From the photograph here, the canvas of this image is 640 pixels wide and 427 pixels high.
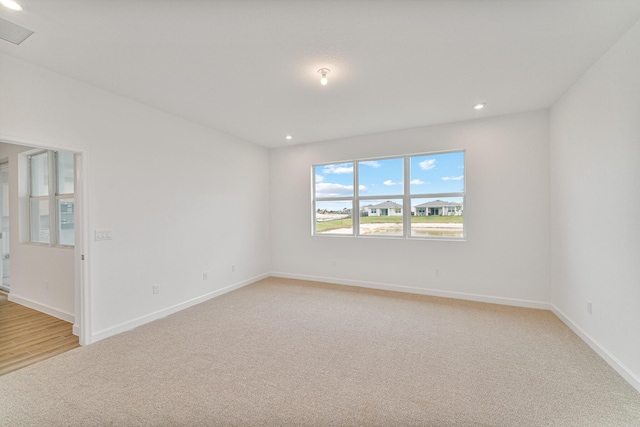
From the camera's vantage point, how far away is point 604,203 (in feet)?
7.78

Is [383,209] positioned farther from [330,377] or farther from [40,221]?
[40,221]

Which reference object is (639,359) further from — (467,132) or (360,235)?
(360,235)

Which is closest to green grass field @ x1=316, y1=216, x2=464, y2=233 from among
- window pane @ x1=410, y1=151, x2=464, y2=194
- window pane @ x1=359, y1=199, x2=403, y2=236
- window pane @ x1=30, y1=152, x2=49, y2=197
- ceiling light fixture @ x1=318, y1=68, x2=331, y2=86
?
window pane @ x1=359, y1=199, x2=403, y2=236

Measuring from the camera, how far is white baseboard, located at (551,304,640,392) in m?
2.00

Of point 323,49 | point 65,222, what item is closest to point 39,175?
point 65,222

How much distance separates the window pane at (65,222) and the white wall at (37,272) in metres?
0.16

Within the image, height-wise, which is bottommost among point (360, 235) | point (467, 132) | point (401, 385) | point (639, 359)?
point (401, 385)

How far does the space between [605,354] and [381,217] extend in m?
3.07

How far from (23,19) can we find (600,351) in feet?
17.8

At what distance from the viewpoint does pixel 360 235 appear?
16.1 feet

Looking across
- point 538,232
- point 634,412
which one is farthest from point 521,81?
point 634,412

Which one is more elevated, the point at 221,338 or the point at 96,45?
the point at 96,45

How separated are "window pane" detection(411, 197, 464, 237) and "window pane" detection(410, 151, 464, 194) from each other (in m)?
0.18

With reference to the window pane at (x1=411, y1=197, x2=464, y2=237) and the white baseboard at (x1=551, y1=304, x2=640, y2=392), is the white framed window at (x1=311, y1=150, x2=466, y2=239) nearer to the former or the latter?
the window pane at (x1=411, y1=197, x2=464, y2=237)
